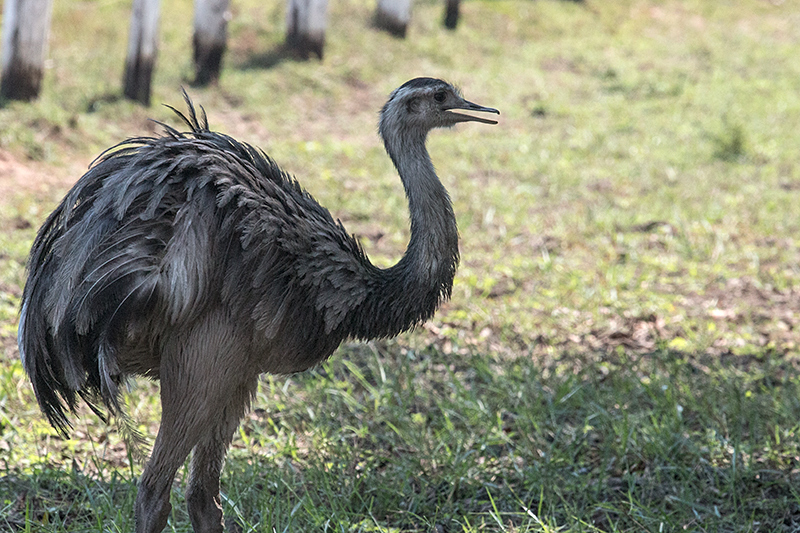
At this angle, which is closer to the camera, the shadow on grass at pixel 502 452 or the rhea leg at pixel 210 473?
the rhea leg at pixel 210 473

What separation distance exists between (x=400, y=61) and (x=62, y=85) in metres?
4.76

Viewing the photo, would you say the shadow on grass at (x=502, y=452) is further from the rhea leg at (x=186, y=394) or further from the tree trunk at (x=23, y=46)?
the tree trunk at (x=23, y=46)

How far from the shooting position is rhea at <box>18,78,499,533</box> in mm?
3002

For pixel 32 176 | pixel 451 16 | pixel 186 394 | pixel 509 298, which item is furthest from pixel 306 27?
pixel 186 394

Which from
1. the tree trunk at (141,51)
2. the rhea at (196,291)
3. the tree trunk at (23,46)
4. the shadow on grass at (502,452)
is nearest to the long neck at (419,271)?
the rhea at (196,291)

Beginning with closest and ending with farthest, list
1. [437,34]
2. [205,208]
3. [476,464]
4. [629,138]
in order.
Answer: [205,208] → [476,464] → [629,138] → [437,34]

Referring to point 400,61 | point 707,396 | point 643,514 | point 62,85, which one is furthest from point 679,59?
point 643,514

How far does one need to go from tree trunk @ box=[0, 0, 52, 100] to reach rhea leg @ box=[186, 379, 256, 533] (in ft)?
20.1

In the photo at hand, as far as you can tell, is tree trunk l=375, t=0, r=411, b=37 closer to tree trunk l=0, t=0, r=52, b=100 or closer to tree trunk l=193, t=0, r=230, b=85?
tree trunk l=193, t=0, r=230, b=85

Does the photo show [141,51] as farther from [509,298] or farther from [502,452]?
[502,452]

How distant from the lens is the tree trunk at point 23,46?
8.17 meters

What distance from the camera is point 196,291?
9.86 ft

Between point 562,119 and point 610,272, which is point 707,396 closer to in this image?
point 610,272

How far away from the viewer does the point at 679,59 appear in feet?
46.0
